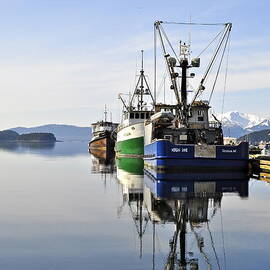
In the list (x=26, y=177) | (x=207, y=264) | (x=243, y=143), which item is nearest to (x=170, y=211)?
(x=207, y=264)

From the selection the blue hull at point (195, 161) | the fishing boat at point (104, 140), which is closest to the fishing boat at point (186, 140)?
the blue hull at point (195, 161)

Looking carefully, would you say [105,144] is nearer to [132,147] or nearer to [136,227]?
[132,147]

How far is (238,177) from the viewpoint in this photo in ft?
127

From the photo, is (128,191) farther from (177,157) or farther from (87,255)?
(87,255)

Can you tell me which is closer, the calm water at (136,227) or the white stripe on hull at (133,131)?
the calm water at (136,227)

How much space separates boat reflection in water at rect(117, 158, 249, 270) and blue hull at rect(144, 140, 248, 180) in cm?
235

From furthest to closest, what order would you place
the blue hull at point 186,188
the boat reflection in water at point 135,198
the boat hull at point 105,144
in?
the boat hull at point 105,144, the blue hull at point 186,188, the boat reflection in water at point 135,198

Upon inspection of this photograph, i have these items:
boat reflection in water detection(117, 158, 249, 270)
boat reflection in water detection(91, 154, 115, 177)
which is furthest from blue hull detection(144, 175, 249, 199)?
boat reflection in water detection(91, 154, 115, 177)

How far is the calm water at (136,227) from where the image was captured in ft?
47.0

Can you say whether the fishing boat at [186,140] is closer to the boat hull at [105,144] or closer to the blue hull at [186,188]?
the blue hull at [186,188]

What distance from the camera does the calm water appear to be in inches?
564

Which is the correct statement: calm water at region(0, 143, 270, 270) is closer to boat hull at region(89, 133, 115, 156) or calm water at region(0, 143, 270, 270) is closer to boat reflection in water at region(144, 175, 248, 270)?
boat reflection in water at region(144, 175, 248, 270)

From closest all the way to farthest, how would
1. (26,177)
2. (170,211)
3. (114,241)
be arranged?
(114,241) < (170,211) < (26,177)

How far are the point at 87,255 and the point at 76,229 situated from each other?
13.4ft
